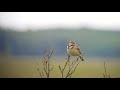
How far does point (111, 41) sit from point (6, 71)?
120 cm

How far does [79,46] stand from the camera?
520 centimetres

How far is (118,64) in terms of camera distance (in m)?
5.24

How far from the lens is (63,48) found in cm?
520

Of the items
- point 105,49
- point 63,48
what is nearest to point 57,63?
point 63,48

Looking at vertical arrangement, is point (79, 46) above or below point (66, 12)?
below
